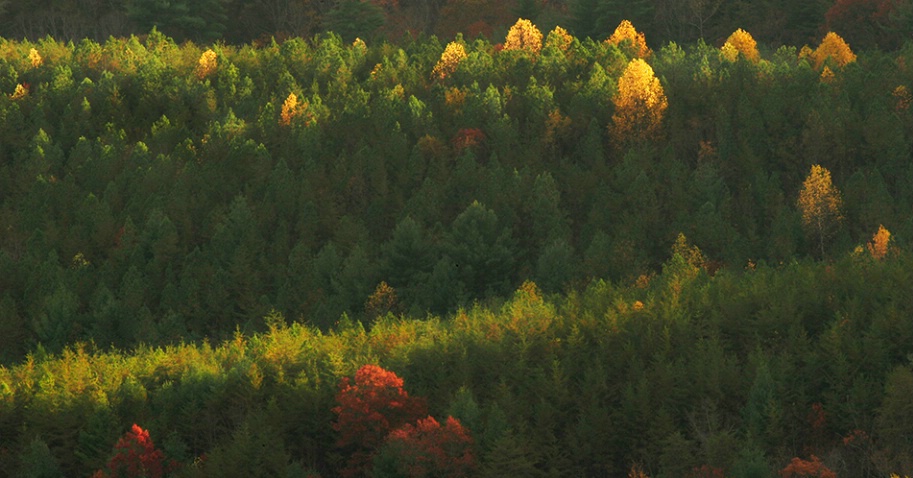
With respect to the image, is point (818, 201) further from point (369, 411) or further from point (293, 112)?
point (293, 112)

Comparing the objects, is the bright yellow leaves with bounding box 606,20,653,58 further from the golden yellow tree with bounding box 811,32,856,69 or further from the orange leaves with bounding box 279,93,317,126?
the orange leaves with bounding box 279,93,317,126

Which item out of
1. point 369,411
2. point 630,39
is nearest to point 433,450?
point 369,411

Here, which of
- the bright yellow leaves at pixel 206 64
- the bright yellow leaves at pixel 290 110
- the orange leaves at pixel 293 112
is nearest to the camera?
the orange leaves at pixel 293 112

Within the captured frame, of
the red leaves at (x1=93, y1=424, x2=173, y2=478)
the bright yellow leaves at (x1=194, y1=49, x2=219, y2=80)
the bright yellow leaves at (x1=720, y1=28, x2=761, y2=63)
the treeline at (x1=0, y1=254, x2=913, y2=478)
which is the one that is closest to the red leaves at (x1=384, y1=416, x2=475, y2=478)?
the treeline at (x1=0, y1=254, x2=913, y2=478)

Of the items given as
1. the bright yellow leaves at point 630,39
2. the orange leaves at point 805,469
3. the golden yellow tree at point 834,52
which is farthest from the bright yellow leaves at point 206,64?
the orange leaves at point 805,469

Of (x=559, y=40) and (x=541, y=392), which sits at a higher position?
(x=559, y=40)

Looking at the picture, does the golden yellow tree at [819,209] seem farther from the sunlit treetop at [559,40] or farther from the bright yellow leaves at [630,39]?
the sunlit treetop at [559,40]
